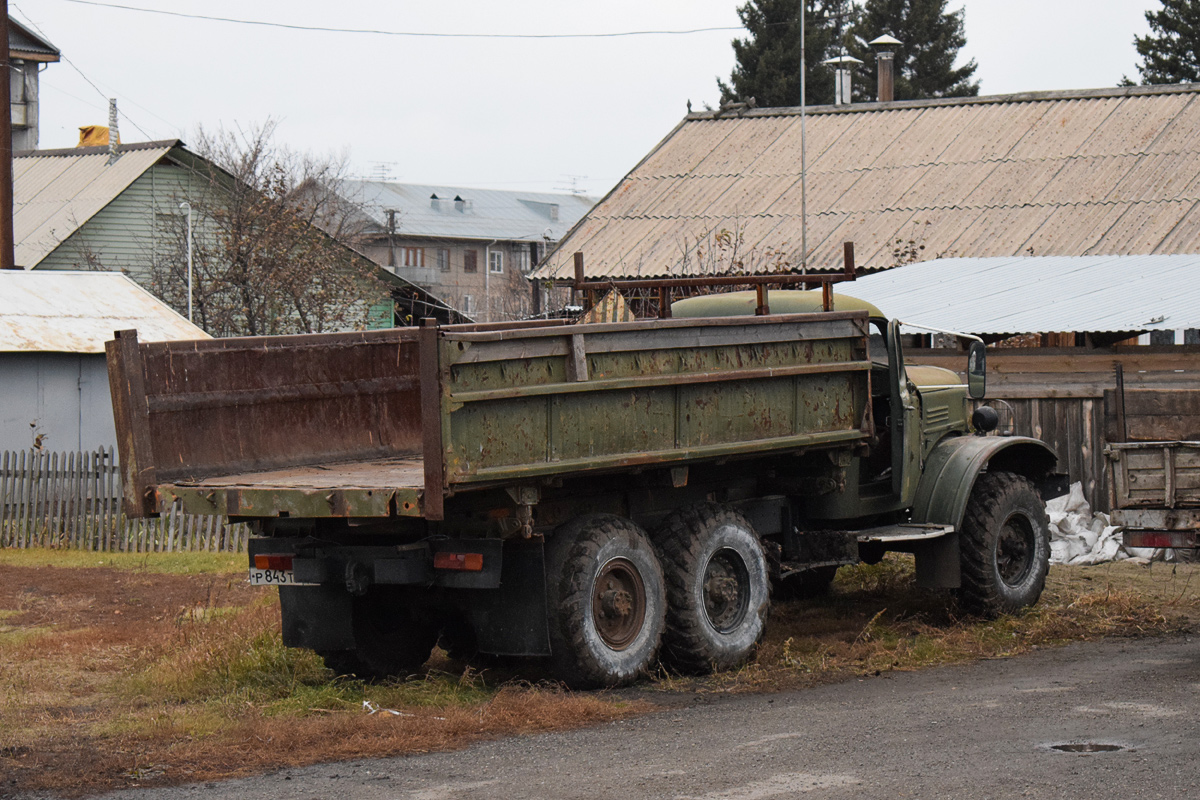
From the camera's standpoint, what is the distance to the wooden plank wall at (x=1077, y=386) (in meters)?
15.8

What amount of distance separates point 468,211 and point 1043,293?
6800 cm

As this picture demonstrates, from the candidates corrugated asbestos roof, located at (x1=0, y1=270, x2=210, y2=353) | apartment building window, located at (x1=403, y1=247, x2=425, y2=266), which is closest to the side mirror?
corrugated asbestos roof, located at (x1=0, y1=270, x2=210, y2=353)

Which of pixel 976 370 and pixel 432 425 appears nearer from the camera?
pixel 432 425

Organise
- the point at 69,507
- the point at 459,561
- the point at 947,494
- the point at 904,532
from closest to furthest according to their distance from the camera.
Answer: the point at 459,561 → the point at 904,532 → the point at 947,494 → the point at 69,507

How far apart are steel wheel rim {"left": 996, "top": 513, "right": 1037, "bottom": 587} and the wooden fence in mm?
9435

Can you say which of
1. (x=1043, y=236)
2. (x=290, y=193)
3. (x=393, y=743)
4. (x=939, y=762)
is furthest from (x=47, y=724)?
(x=290, y=193)

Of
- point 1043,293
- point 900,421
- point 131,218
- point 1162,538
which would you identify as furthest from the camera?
point 131,218

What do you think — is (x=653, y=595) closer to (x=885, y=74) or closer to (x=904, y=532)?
(x=904, y=532)

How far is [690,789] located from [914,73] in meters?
51.0

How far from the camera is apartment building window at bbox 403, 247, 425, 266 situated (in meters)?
76.9

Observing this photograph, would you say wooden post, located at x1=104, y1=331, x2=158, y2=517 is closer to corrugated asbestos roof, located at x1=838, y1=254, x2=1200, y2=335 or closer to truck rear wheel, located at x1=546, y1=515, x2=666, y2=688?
truck rear wheel, located at x1=546, y1=515, x2=666, y2=688

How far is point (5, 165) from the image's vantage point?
21.2 m

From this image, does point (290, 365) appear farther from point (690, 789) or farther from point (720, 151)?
point (720, 151)

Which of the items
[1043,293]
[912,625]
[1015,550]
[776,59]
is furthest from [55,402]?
[776,59]
